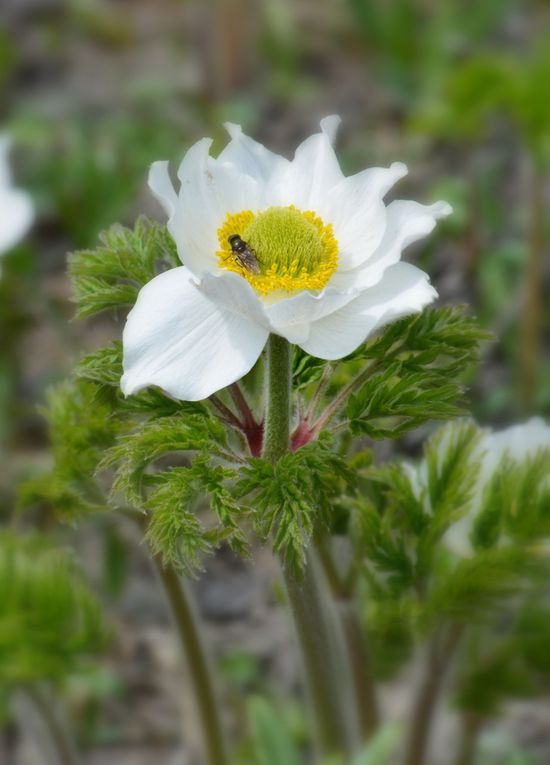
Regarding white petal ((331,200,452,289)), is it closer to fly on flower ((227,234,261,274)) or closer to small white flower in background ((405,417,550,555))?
fly on flower ((227,234,261,274))

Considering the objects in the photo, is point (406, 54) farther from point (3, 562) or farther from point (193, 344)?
point (193, 344)

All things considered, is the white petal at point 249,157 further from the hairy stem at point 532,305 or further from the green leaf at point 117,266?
the hairy stem at point 532,305

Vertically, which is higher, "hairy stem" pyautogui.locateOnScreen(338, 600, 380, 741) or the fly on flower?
the fly on flower

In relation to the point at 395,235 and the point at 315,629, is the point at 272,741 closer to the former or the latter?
the point at 315,629

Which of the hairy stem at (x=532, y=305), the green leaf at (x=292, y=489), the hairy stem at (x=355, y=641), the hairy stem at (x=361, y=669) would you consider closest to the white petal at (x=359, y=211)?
the green leaf at (x=292, y=489)

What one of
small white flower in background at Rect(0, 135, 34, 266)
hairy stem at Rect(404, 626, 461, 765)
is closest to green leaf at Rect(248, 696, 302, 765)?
hairy stem at Rect(404, 626, 461, 765)

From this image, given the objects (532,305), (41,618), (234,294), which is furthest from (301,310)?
(532,305)

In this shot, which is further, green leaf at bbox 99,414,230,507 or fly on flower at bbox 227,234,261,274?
fly on flower at bbox 227,234,261,274
